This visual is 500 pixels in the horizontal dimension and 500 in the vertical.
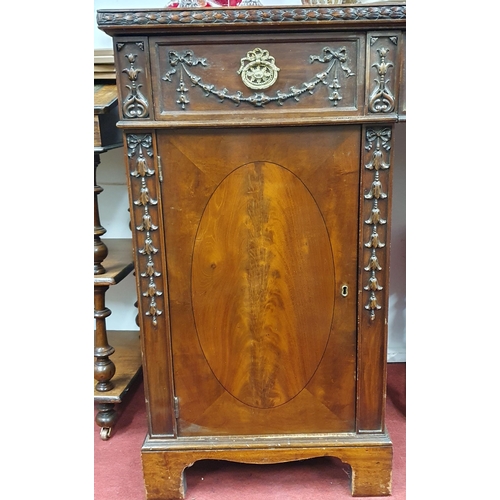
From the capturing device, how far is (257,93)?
1128 millimetres

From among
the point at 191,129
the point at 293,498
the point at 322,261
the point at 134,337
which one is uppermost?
the point at 191,129

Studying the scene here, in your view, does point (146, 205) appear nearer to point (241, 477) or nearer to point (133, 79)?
point (133, 79)

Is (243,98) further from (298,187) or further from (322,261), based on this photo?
(322,261)

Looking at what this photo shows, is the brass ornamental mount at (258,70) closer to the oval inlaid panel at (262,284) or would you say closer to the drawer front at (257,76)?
the drawer front at (257,76)

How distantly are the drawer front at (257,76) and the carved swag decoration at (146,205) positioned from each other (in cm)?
8

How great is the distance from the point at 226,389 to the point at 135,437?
0.51 m

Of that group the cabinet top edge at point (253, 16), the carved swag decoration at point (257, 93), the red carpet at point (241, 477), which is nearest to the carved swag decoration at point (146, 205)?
the carved swag decoration at point (257, 93)

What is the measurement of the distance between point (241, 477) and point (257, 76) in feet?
3.55

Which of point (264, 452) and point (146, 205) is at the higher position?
point (146, 205)

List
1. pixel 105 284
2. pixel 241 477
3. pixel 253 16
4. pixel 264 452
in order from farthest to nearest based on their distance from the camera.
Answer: pixel 105 284 → pixel 241 477 → pixel 264 452 → pixel 253 16

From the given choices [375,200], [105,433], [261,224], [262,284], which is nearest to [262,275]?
[262,284]

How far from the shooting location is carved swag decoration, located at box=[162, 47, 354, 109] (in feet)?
3.65

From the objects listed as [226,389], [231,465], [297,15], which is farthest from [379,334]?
[297,15]

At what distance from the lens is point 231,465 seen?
1.46m
